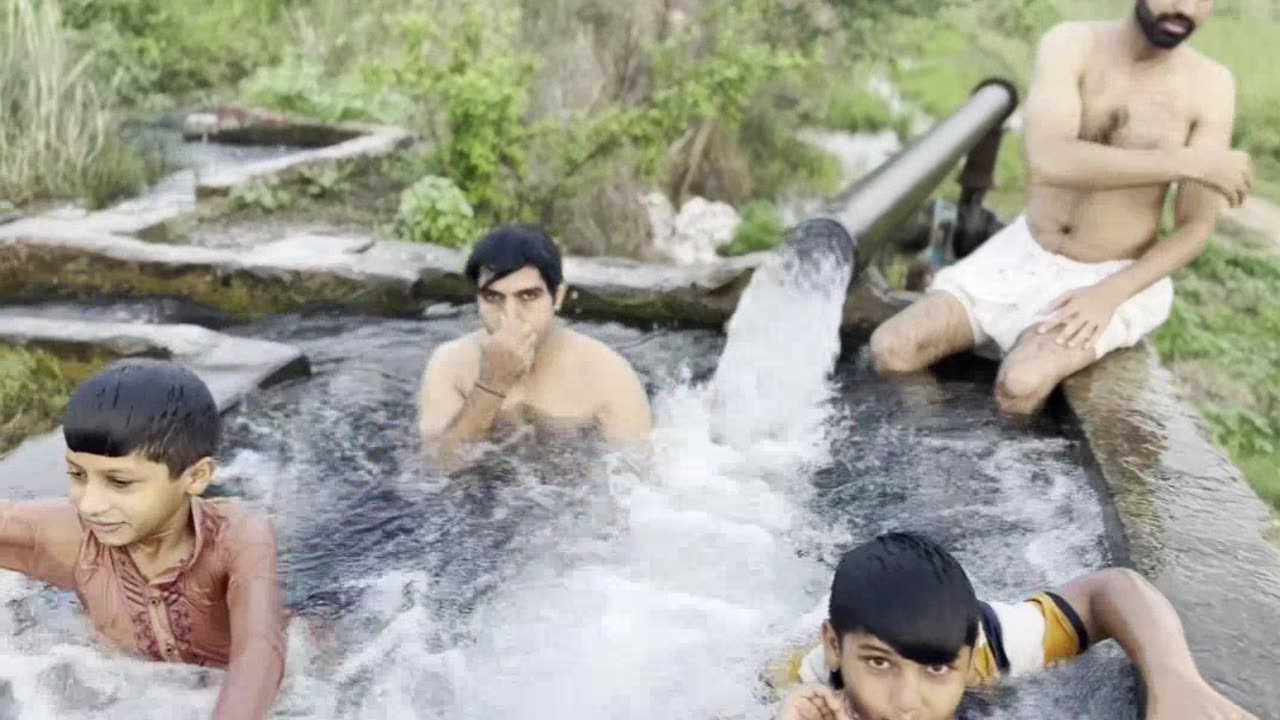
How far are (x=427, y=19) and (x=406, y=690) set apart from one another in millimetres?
4835

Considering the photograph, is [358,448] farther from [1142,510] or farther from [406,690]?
[1142,510]

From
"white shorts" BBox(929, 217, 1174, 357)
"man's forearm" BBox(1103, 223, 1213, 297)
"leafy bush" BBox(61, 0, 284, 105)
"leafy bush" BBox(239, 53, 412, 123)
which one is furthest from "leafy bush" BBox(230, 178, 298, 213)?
"man's forearm" BBox(1103, 223, 1213, 297)

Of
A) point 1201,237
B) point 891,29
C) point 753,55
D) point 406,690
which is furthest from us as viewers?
point 891,29

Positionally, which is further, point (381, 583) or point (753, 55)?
point (753, 55)

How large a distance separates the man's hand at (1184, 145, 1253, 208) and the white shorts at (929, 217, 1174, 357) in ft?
1.90

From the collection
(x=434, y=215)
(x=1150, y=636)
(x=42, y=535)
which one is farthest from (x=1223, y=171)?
(x=434, y=215)

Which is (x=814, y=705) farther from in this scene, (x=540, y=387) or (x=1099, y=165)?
(x=1099, y=165)

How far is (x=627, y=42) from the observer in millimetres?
9062

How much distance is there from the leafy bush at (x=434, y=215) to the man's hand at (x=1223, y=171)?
3.68m

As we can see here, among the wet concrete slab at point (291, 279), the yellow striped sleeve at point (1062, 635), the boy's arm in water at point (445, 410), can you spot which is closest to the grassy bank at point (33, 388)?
the wet concrete slab at point (291, 279)

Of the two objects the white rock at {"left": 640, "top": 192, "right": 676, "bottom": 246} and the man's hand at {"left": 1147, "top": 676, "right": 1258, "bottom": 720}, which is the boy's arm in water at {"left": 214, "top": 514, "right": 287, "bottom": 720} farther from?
the white rock at {"left": 640, "top": 192, "right": 676, "bottom": 246}

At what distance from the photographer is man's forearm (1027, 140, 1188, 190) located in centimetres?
402

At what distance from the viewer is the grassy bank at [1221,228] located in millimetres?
6191

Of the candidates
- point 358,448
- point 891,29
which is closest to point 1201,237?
point 358,448
